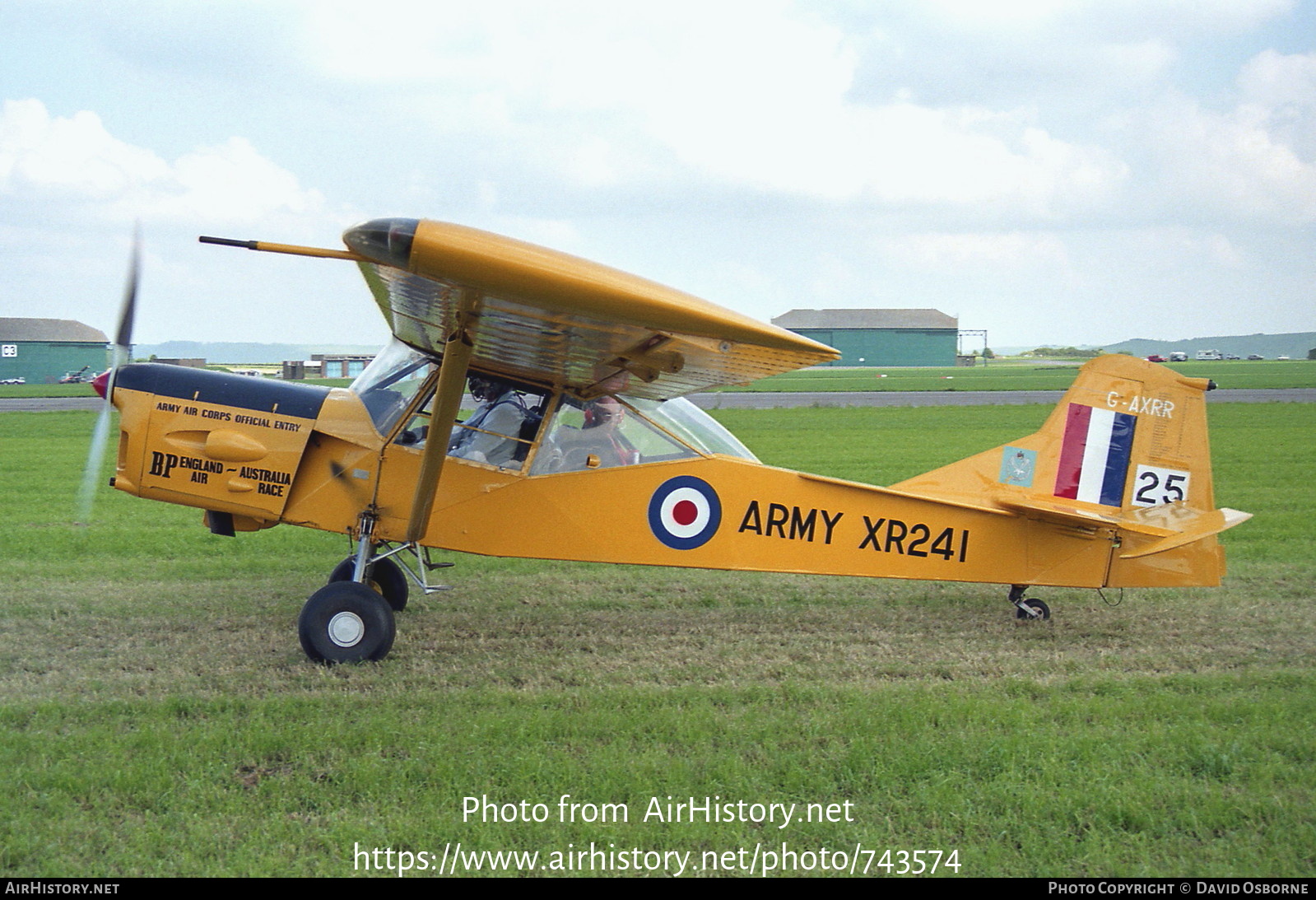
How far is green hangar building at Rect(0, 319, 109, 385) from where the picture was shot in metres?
85.7

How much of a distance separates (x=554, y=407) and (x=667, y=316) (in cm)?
265

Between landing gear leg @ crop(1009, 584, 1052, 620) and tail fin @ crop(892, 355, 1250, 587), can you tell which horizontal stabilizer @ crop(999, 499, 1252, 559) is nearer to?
tail fin @ crop(892, 355, 1250, 587)

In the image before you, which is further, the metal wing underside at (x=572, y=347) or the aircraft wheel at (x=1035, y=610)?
the aircraft wheel at (x=1035, y=610)

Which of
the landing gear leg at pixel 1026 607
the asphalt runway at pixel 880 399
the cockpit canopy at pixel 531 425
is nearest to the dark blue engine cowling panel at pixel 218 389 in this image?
the cockpit canopy at pixel 531 425

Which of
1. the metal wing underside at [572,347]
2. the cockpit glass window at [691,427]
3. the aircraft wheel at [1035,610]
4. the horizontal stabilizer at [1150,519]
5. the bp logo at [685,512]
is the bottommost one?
the aircraft wheel at [1035,610]

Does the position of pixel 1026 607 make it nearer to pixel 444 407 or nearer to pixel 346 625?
pixel 444 407

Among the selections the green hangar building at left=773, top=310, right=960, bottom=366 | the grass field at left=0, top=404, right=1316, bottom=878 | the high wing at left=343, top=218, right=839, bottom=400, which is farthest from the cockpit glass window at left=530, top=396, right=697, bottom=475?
the green hangar building at left=773, top=310, right=960, bottom=366

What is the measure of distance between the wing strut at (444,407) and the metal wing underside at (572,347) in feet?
0.24

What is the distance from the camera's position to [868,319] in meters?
120

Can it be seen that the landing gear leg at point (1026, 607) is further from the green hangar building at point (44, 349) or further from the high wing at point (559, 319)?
the green hangar building at point (44, 349)

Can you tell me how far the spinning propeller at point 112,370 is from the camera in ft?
20.1

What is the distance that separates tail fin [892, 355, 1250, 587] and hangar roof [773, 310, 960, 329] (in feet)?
361

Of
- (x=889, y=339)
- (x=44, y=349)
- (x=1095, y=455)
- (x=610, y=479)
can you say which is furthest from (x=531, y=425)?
(x=889, y=339)
